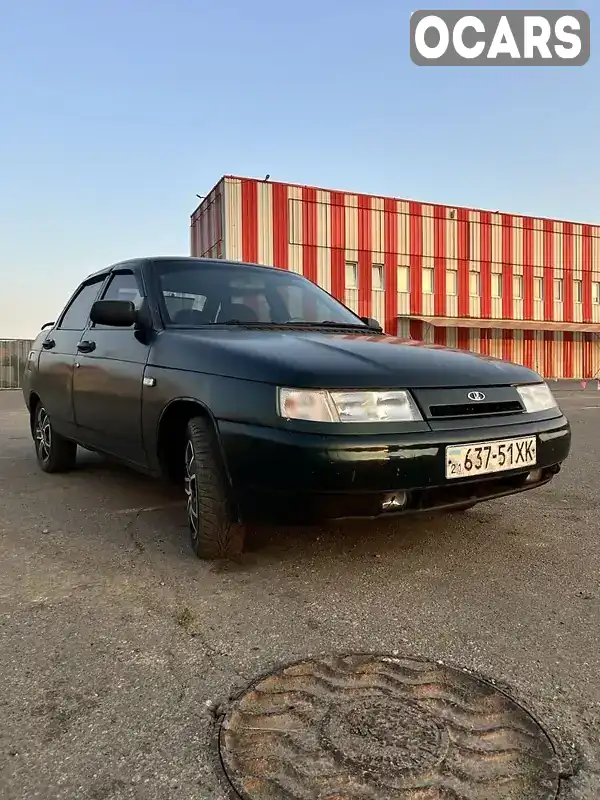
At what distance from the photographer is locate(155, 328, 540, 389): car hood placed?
2426 millimetres

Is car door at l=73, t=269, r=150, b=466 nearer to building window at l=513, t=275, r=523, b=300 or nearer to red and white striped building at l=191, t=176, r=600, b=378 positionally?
red and white striped building at l=191, t=176, r=600, b=378

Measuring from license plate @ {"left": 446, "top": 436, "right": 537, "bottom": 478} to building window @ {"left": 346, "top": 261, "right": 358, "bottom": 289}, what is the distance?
2089cm

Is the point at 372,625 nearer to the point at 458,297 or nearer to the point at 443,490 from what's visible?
the point at 443,490

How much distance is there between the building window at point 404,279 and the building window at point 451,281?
76.2 inches

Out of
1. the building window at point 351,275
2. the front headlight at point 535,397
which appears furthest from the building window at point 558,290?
the front headlight at point 535,397

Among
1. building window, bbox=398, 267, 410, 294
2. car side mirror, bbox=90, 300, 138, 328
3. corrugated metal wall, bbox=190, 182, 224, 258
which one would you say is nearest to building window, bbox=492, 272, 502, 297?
building window, bbox=398, 267, 410, 294

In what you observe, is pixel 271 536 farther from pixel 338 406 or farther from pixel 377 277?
pixel 377 277

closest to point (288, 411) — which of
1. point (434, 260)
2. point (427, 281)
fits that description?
point (427, 281)

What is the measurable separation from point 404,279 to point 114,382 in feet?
71.1

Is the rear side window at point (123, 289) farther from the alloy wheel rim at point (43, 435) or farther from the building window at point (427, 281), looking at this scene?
the building window at point (427, 281)

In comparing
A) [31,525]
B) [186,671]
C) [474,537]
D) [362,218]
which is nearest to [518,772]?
[186,671]

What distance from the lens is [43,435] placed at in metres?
5.10

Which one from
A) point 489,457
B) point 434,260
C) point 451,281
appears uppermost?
point 434,260

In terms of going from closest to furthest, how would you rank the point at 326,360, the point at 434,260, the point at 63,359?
the point at 326,360
the point at 63,359
the point at 434,260
